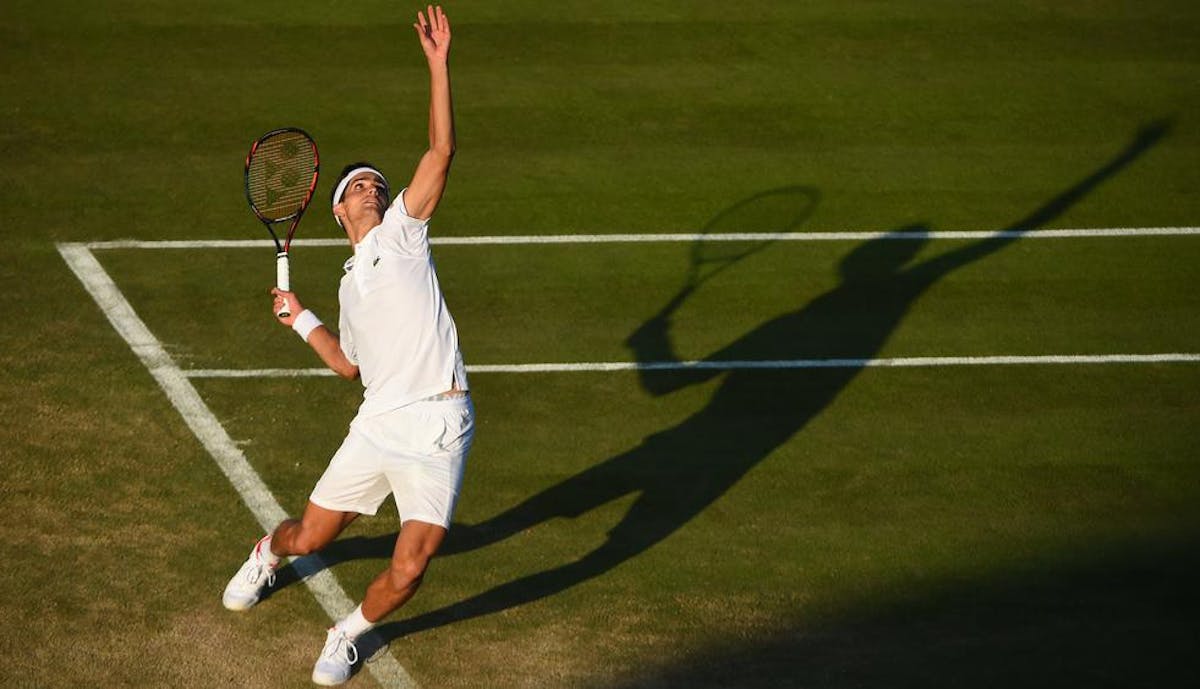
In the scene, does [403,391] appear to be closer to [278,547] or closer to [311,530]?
[311,530]

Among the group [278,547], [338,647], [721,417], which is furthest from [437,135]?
[721,417]

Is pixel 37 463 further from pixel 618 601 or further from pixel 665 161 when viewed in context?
pixel 665 161

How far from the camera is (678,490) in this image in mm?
10695

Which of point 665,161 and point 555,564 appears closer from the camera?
point 555,564

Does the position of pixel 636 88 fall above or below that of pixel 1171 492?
above

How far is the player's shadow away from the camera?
994 centimetres

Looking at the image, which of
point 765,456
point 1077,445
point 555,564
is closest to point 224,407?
point 555,564

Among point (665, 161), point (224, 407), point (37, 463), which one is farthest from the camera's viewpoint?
point (665, 161)

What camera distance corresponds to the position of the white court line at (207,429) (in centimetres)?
936

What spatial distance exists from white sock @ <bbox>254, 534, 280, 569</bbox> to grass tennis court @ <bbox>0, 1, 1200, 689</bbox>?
0.30 m

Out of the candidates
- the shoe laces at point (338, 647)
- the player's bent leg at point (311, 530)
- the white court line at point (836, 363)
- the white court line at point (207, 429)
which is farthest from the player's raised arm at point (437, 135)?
the white court line at point (836, 363)

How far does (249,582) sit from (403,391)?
1720 millimetres

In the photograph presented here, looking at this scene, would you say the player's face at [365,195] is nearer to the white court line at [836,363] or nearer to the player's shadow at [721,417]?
the player's shadow at [721,417]

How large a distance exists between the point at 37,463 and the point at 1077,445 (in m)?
7.34
